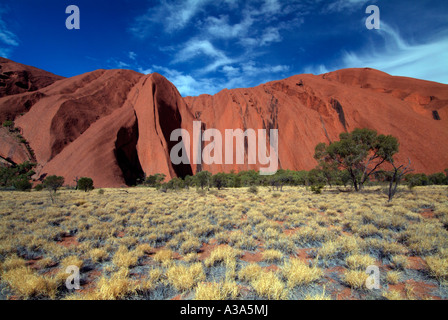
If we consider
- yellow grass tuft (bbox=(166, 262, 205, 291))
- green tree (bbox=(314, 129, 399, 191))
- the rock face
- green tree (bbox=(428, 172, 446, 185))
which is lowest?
green tree (bbox=(428, 172, 446, 185))

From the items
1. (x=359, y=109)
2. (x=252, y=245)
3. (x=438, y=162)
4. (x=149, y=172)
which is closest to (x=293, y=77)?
(x=359, y=109)

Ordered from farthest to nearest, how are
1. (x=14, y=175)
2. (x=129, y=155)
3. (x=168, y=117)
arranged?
(x=168, y=117) → (x=129, y=155) → (x=14, y=175)

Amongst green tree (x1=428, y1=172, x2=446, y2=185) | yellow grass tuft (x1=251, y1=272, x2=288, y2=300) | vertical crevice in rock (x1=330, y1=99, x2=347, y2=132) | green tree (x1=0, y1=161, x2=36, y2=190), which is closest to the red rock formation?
vertical crevice in rock (x1=330, y1=99, x2=347, y2=132)

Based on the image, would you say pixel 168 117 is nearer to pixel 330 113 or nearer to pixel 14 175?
pixel 14 175

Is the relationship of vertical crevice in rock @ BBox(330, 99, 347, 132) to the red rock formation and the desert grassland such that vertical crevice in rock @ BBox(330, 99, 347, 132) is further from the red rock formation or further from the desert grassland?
the desert grassland

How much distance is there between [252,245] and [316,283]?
2.41 m

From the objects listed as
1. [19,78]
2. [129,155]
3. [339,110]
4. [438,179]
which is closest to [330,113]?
[339,110]

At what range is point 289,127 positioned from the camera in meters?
70.8

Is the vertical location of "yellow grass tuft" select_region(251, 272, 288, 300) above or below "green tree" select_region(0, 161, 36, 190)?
below

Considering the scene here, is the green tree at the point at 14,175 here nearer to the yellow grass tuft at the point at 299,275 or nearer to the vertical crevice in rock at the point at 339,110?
the yellow grass tuft at the point at 299,275

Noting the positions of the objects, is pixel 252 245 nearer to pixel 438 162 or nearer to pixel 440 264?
pixel 440 264

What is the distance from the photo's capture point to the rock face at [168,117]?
50562mm

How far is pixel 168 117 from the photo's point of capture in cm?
6669

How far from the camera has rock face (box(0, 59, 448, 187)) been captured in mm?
50562
